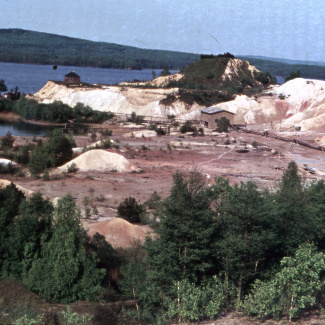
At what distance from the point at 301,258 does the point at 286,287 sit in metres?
0.84

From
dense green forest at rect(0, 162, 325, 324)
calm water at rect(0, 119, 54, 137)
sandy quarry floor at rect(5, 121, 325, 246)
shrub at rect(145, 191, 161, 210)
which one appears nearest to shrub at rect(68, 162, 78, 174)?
sandy quarry floor at rect(5, 121, 325, 246)

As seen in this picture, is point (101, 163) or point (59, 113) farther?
point (59, 113)

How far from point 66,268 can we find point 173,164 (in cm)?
2459

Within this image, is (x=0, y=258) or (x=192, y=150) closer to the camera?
(x=0, y=258)

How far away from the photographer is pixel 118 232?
19.3 m

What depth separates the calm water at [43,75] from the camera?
120 meters

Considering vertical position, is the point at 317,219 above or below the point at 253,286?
above

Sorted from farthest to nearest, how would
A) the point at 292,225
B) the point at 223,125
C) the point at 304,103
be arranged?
the point at 304,103
the point at 223,125
the point at 292,225

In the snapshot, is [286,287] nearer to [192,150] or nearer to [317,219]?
[317,219]

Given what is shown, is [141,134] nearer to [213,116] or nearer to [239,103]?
[213,116]

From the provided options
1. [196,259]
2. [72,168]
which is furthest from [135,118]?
[196,259]

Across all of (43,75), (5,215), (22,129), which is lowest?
(22,129)

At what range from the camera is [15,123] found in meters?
65.5

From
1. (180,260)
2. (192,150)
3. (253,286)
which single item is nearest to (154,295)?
(180,260)
